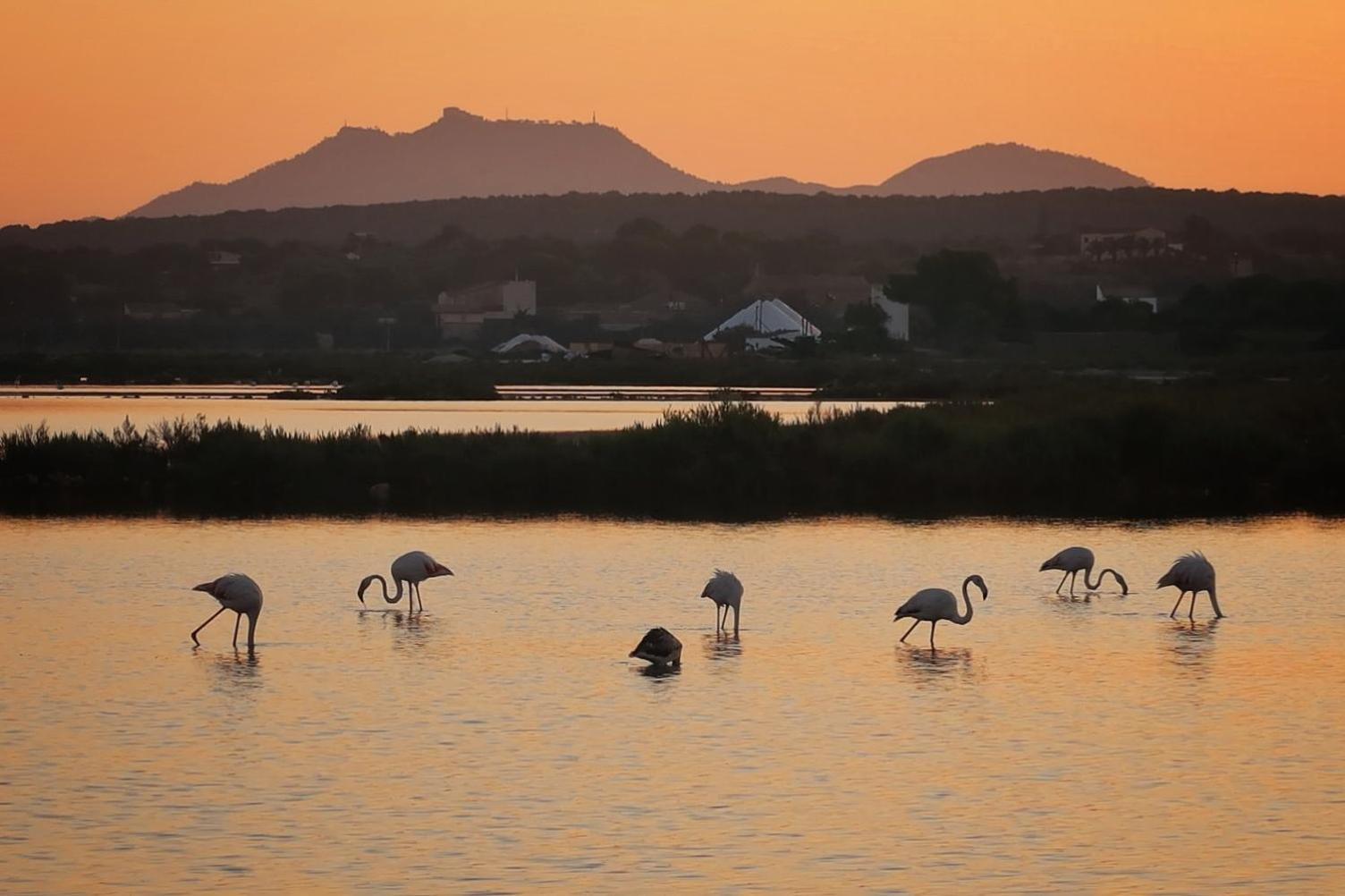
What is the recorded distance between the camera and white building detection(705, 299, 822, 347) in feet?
395

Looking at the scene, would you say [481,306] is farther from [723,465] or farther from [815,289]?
[723,465]

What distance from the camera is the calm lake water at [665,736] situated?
44.9 feet

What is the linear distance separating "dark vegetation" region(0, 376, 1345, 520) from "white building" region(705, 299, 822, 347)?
74285 millimetres

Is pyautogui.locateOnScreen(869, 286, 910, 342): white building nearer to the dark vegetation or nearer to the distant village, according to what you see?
the distant village

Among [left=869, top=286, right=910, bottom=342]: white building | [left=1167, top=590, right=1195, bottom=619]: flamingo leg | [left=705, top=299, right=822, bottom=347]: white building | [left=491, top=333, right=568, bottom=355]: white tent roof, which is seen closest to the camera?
[left=1167, top=590, right=1195, bottom=619]: flamingo leg

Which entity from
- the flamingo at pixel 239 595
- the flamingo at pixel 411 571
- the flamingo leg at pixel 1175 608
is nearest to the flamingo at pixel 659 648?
the flamingo at pixel 239 595

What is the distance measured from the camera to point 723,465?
142ft

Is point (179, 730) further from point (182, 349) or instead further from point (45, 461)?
point (182, 349)

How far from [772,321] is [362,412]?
58.5m

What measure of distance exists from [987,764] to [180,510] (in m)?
25.1

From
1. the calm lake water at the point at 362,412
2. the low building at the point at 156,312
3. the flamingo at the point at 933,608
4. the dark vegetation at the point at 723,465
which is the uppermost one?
the low building at the point at 156,312

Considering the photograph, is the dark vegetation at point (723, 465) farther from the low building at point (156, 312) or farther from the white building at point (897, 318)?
the low building at point (156, 312)

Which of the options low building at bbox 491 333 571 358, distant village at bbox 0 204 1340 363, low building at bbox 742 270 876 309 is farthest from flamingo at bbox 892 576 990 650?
low building at bbox 742 270 876 309

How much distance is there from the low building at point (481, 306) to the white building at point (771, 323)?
34.1 meters
